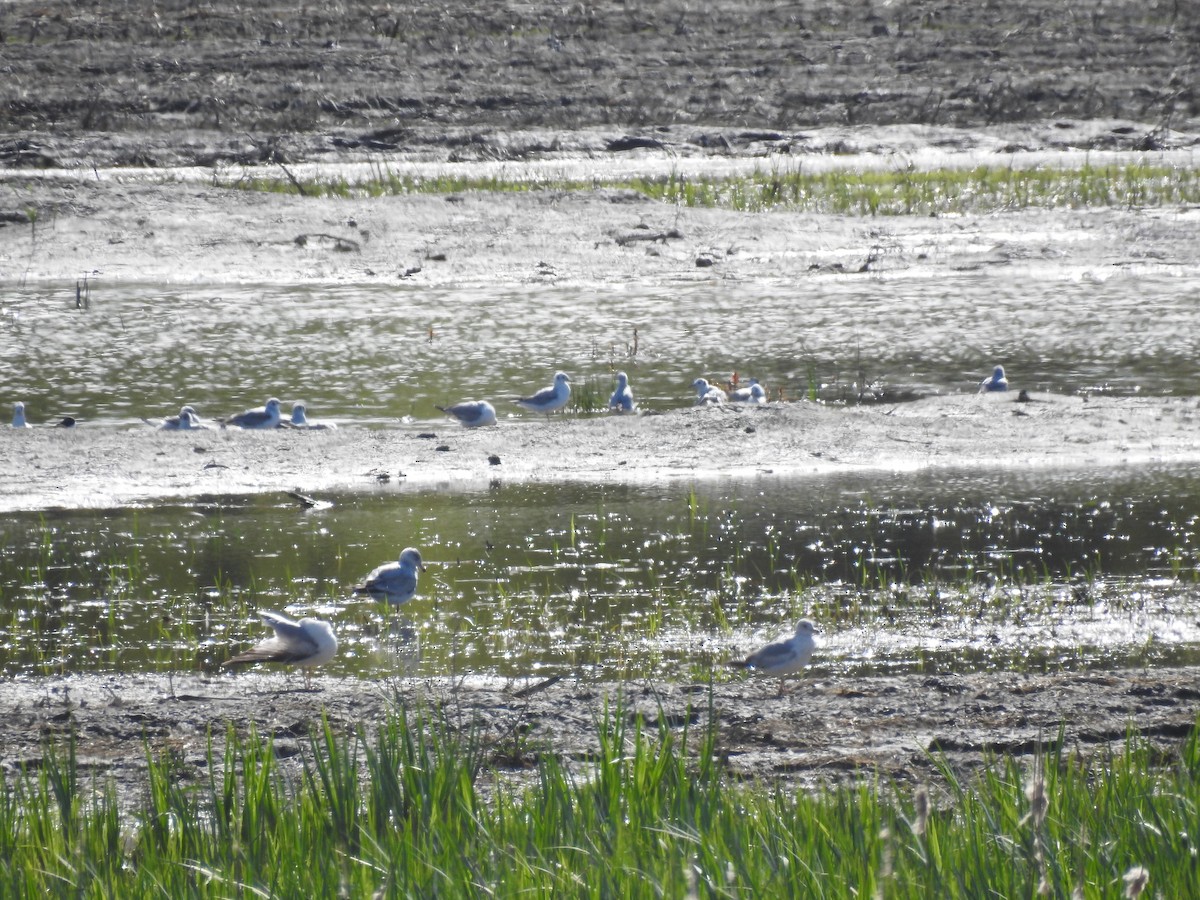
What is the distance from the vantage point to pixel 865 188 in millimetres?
22828

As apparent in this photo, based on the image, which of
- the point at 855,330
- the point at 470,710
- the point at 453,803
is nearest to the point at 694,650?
the point at 470,710

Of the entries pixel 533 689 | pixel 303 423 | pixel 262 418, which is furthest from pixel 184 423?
pixel 533 689

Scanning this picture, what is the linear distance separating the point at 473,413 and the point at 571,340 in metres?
4.02

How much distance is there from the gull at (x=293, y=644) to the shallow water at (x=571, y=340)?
5.89 metres

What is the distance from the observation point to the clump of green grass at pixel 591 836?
333 centimetres

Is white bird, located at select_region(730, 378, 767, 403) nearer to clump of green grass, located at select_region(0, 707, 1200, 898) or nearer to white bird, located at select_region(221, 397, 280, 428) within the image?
white bird, located at select_region(221, 397, 280, 428)

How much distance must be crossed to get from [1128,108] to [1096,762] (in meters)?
26.9

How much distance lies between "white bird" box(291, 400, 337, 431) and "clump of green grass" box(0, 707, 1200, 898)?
294 inches

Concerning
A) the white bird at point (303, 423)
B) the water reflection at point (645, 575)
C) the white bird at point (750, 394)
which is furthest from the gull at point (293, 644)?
the white bird at point (750, 394)

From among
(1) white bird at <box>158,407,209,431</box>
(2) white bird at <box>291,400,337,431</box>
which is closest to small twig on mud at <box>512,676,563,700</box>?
(2) white bird at <box>291,400,337,431</box>

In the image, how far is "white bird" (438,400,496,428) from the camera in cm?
1188

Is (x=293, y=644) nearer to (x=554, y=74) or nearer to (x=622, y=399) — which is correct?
(x=622, y=399)

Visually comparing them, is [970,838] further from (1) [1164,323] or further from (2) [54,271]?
(2) [54,271]

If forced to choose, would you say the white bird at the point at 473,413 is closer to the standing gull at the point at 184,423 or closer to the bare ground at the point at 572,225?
the bare ground at the point at 572,225
